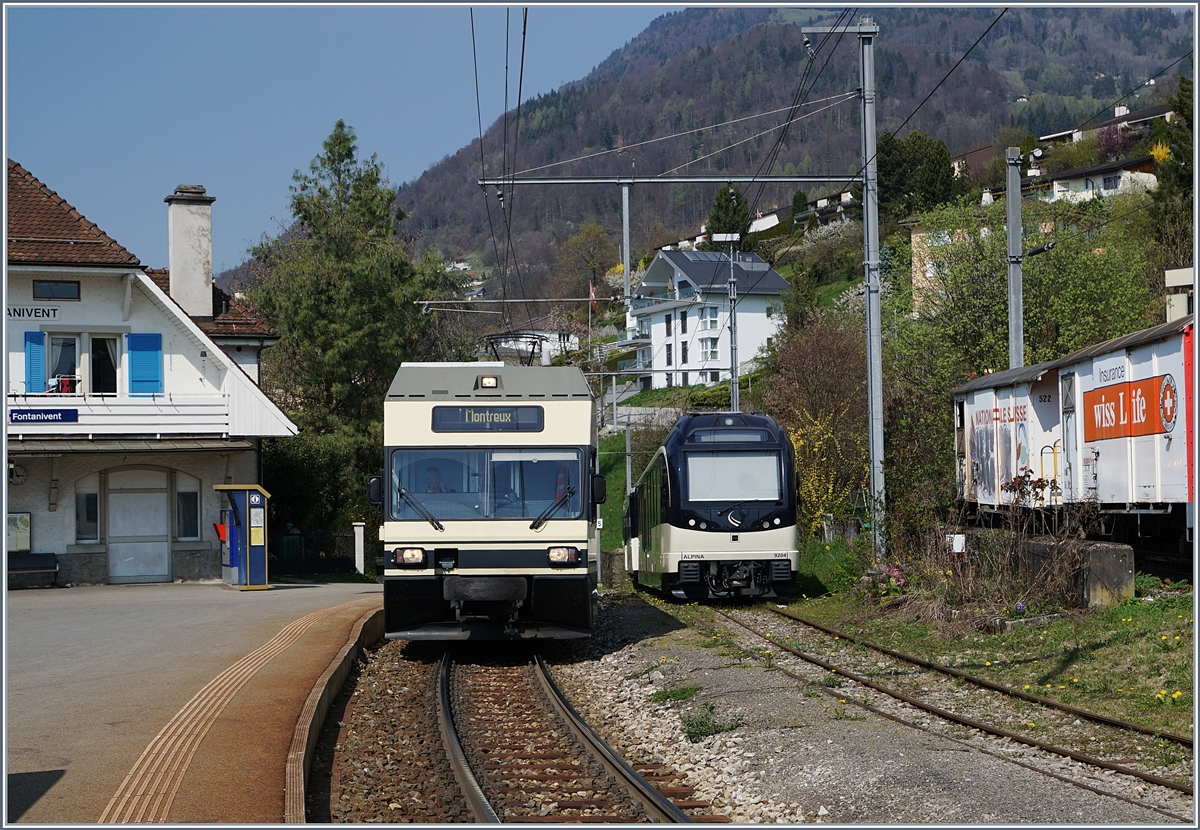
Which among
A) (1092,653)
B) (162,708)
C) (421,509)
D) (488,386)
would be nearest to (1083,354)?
(1092,653)

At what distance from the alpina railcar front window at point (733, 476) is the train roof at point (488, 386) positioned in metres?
5.63

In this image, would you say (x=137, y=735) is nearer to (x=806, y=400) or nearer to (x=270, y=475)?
(x=270, y=475)

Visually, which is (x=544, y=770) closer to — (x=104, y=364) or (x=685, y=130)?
(x=104, y=364)

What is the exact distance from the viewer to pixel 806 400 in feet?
135

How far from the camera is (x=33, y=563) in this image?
84.4 feet

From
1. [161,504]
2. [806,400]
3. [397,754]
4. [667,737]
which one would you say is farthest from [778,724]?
[806,400]

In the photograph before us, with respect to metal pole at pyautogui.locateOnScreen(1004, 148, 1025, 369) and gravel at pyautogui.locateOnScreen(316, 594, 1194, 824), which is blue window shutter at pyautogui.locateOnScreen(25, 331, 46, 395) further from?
metal pole at pyautogui.locateOnScreen(1004, 148, 1025, 369)

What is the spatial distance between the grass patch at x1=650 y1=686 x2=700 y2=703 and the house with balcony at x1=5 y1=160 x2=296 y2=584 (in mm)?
17369

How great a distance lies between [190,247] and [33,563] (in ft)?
29.4

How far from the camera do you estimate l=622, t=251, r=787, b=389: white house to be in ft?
244

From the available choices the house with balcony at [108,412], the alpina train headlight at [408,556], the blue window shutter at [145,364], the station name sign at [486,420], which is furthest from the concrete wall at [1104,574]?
the blue window shutter at [145,364]

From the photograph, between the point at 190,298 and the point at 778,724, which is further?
the point at 190,298

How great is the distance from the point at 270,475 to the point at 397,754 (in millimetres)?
25959

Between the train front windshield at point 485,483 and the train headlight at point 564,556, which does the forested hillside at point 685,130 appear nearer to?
the train front windshield at point 485,483
